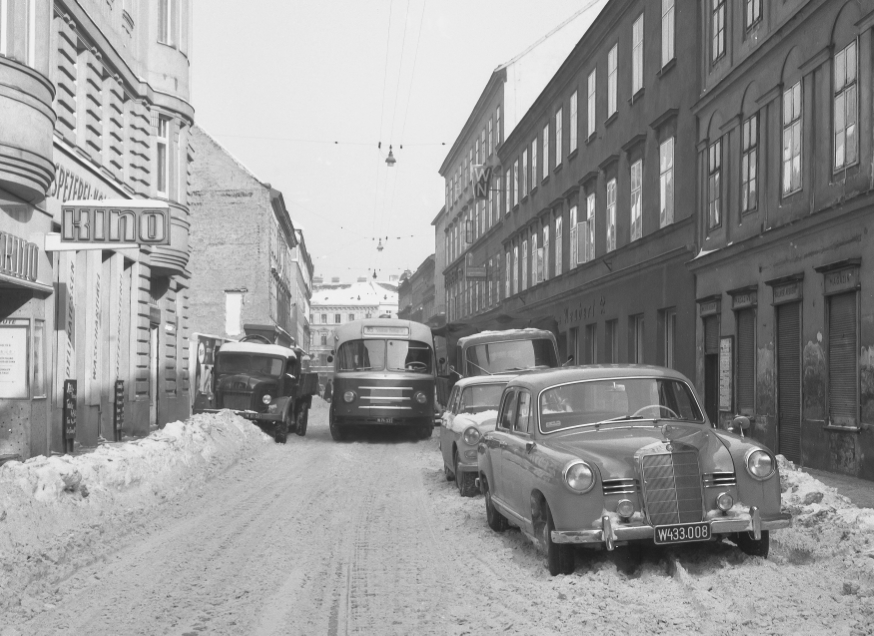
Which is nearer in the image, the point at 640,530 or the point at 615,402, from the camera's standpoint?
the point at 640,530

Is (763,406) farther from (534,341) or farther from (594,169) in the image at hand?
(594,169)

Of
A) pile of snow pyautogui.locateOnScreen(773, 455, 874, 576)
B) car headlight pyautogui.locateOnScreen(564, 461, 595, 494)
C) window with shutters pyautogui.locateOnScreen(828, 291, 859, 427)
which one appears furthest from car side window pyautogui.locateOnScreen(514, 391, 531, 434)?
window with shutters pyautogui.locateOnScreen(828, 291, 859, 427)

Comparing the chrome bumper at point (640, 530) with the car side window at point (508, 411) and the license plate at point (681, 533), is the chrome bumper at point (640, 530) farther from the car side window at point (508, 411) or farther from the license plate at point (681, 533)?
the car side window at point (508, 411)

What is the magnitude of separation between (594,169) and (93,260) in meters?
15.4

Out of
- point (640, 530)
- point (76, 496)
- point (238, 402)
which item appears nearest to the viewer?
point (640, 530)

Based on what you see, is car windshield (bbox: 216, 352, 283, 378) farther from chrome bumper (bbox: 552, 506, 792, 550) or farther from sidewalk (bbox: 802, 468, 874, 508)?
chrome bumper (bbox: 552, 506, 792, 550)

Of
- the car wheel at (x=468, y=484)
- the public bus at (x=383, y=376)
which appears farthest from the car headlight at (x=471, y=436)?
the public bus at (x=383, y=376)

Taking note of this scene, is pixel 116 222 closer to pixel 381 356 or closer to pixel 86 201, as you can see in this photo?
pixel 86 201

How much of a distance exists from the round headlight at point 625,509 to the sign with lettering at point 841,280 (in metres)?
9.16

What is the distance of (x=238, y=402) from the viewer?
25031 mm

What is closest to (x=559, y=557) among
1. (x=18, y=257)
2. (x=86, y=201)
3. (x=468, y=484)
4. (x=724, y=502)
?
(x=724, y=502)

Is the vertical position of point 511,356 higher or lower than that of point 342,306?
lower

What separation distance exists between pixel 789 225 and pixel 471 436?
24.6 ft

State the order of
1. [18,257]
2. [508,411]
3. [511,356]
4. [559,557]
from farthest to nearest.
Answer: [511,356], [18,257], [508,411], [559,557]
